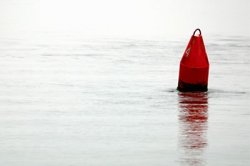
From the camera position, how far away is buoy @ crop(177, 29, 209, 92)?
17.7 meters

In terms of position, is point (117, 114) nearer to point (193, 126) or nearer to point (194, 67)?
point (193, 126)

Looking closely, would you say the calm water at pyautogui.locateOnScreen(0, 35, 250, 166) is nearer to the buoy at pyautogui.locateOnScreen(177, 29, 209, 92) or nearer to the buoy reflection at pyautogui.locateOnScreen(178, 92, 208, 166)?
the buoy reflection at pyautogui.locateOnScreen(178, 92, 208, 166)

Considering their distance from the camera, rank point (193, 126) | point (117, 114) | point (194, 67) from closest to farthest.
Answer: point (193, 126) < point (117, 114) < point (194, 67)

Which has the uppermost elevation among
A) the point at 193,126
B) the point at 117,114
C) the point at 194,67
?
the point at 194,67

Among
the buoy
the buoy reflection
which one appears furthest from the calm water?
the buoy

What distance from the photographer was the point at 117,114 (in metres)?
14.5

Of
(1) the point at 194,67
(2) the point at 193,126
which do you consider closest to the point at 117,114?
(2) the point at 193,126

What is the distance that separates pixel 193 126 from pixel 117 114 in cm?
152

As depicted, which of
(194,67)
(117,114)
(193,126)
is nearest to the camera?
(193,126)

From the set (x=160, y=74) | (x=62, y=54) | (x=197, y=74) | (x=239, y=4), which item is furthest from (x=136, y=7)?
(x=197, y=74)

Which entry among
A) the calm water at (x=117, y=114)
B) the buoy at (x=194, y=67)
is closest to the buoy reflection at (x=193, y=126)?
the calm water at (x=117, y=114)

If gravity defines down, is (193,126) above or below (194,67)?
below

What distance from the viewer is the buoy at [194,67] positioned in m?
17.7

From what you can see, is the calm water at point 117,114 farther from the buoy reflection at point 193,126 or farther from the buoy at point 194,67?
the buoy at point 194,67
